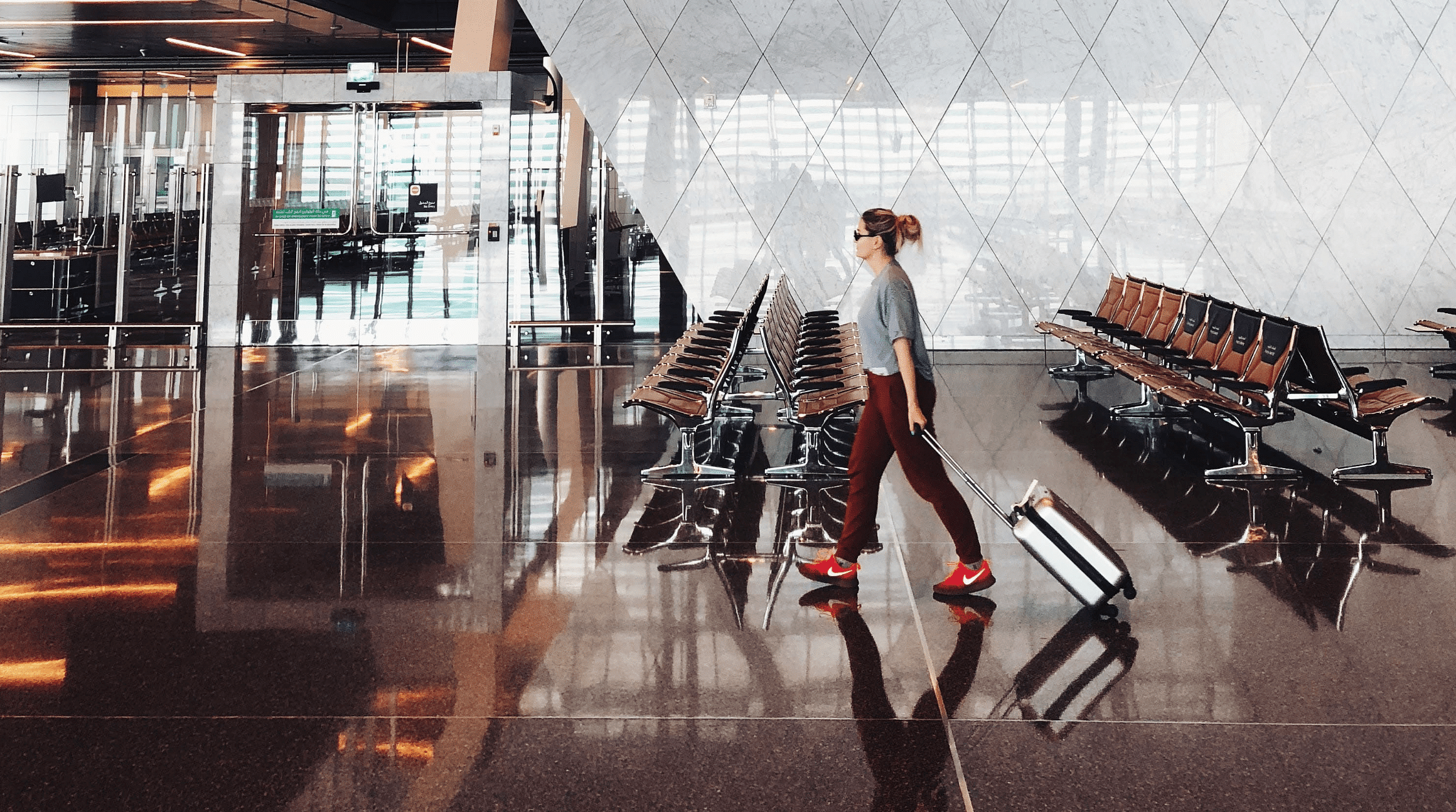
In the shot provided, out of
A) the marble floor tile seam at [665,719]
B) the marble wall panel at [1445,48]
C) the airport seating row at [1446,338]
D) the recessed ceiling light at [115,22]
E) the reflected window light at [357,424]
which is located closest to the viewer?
the marble floor tile seam at [665,719]

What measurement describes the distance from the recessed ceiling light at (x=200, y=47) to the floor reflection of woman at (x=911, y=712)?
18.5 metres

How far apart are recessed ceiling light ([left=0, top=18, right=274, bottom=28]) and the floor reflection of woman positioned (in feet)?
52.6

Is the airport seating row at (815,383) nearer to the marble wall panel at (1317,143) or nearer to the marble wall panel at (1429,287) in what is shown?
the marble wall panel at (1317,143)

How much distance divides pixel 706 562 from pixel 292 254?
9.57m

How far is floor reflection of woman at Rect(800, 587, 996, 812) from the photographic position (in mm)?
2836

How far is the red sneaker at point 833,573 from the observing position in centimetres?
445

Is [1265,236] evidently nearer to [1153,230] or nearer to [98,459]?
[1153,230]

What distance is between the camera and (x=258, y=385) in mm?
9656

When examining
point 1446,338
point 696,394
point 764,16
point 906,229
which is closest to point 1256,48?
point 1446,338

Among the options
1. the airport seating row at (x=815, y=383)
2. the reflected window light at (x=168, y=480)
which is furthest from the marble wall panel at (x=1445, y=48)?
the reflected window light at (x=168, y=480)

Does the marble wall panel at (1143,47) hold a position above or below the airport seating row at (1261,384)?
above

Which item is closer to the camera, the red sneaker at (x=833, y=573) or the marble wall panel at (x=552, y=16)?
the red sneaker at (x=833, y=573)

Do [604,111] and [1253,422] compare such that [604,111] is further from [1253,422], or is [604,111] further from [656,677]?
[656,677]

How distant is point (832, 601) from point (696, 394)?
2.65m
